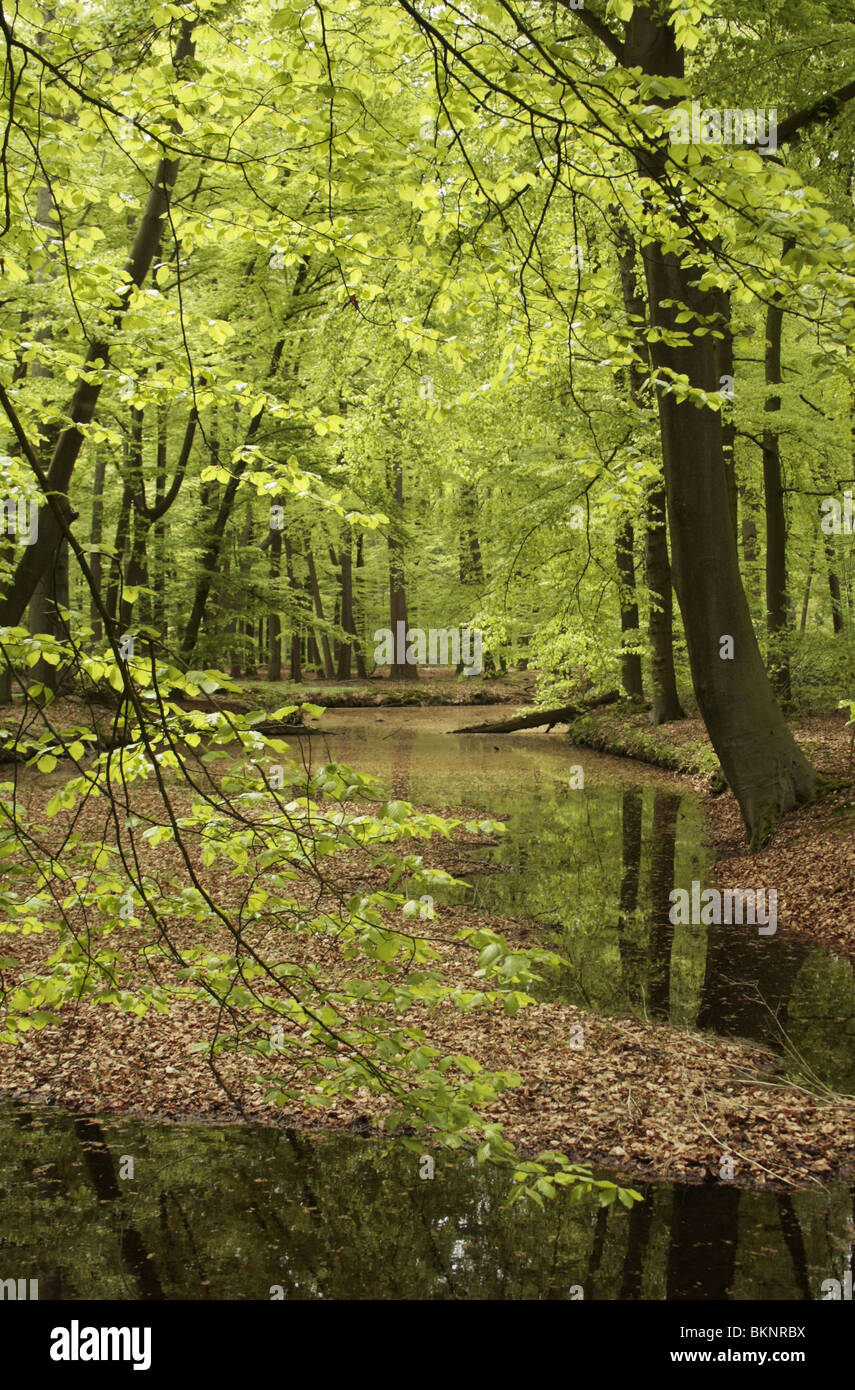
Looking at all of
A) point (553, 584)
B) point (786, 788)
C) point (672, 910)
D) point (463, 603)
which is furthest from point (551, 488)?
point (672, 910)

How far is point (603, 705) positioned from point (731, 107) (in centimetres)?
1538

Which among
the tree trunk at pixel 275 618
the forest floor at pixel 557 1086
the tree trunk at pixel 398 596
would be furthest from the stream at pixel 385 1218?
the tree trunk at pixel 398 596

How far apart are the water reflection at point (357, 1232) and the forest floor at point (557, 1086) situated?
0.31m

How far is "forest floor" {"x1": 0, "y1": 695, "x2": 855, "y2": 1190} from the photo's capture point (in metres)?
4.85

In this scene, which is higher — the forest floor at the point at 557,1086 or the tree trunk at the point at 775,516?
the tree trunk at the point at 775,516

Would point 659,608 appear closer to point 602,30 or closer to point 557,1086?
point 602,30

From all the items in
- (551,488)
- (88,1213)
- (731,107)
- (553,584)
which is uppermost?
(731,107)

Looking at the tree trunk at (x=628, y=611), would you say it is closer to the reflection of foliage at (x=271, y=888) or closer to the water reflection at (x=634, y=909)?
the water reflection at (x=634, y=909)

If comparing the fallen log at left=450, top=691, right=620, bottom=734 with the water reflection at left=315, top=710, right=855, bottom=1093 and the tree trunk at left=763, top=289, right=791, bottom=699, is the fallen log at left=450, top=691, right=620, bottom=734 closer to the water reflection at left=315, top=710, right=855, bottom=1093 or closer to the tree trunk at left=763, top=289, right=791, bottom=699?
the water reflection at left=315, top=710, right=855, bottom=1093

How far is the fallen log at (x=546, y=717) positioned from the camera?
23672mm

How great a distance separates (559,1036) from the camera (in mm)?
6215

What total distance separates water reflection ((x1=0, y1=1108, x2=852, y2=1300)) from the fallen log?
17.9 m

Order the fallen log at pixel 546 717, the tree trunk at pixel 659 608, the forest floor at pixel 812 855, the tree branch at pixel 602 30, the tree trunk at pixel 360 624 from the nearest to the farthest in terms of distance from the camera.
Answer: the forest floor at pixel 812 855
the tree branch at pixel 602 30
the tree trunk at pixel 659 608
the fallen log at pixel 546 717
the tree trunk at pixel 360 624

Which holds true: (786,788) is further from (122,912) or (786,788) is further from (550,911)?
(122,912)
